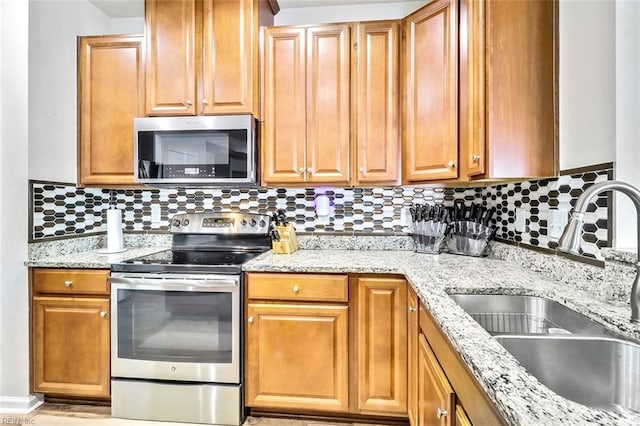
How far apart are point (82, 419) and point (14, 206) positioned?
1.27m

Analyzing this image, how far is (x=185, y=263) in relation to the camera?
6.09 feet

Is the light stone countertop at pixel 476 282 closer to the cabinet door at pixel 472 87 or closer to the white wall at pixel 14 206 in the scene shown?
the white wall at pixel 14 206

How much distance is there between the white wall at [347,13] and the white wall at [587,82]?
1.15m

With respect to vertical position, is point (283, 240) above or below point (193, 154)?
below

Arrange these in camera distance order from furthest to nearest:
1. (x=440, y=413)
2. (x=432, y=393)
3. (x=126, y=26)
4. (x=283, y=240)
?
(x=126, y=26)
(x=283, y=240)
(x=432, y=393)
(x=440, y=413)

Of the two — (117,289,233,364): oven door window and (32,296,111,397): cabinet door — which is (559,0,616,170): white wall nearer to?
(117,289,233,364): oven door window

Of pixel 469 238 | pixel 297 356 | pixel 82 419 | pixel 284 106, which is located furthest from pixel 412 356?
pixel 82 419

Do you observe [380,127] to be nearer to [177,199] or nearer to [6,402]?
[177,199]

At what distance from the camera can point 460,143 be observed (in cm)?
169

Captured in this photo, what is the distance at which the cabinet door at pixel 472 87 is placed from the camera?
1.49 metres

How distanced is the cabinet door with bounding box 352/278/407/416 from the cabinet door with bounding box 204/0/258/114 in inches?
52.6

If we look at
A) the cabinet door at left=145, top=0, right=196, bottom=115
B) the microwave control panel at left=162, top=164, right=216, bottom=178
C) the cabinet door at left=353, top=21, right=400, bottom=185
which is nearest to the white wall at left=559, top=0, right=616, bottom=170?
the cabinet door at left=353, top=21, right=400, bottom=185

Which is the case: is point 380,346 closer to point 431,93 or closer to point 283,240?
point 283,240

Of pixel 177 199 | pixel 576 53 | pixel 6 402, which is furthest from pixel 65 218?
pixel 576 53
